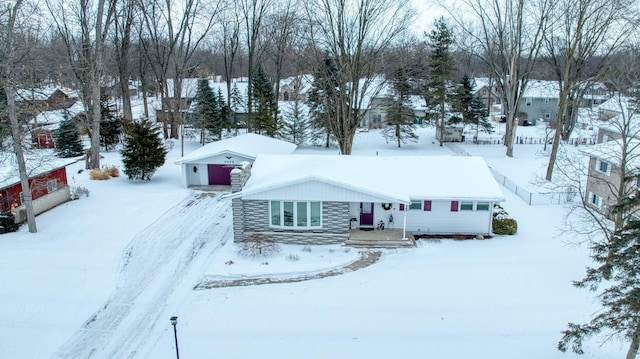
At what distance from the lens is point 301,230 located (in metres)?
18.8

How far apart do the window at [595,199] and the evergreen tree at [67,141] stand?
34.6m

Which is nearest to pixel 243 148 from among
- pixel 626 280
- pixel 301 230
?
pixel 301 230

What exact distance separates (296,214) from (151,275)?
592 centimetres

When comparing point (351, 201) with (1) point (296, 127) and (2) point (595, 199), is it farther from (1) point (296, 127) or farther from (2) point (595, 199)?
(1) point (296, 127)

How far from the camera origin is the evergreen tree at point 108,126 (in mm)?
36812

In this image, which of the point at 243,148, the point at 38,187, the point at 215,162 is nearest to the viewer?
the point at 38,187

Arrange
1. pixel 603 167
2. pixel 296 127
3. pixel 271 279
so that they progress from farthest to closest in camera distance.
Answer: pixel 296 127, pixel 603 167, pixel 271 279

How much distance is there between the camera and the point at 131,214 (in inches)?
872

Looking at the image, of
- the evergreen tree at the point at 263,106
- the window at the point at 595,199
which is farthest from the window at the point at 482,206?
the evergreen tree at the point at 263,106

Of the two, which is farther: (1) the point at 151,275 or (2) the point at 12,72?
(2) the point at 12,72

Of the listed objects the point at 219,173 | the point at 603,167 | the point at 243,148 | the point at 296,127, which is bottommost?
the point at 219,173

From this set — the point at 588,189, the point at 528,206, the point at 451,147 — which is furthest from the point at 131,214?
the point at 451,147

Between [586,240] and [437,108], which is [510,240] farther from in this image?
[437,108]

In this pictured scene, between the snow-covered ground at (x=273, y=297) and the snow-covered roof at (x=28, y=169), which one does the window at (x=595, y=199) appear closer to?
the snow-covered ground at (x=273, y=297)
